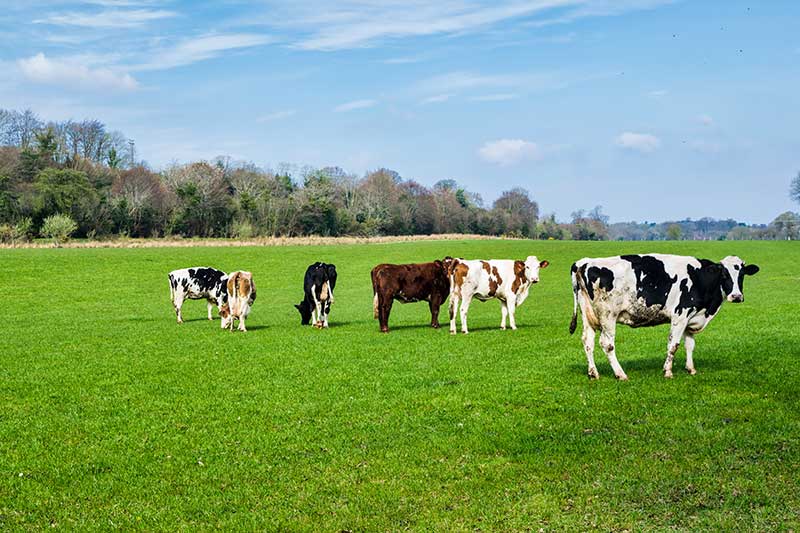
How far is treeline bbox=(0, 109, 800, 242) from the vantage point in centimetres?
7325

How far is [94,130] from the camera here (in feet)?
379

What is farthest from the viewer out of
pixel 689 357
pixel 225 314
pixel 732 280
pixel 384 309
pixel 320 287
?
pixel 225 314

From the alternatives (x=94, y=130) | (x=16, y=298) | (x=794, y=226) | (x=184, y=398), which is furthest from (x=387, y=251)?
(x=794, y=226)

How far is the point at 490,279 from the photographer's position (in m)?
20.4

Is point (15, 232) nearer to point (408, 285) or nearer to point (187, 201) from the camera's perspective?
point (187, 201)

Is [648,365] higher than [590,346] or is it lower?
lower

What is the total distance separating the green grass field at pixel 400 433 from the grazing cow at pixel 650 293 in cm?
88

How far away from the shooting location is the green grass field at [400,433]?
6.93 metres

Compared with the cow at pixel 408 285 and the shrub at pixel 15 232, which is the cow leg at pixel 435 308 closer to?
the cow at pixel 408 285

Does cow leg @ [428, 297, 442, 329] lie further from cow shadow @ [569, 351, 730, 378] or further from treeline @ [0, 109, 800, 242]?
treeline @ [0, 109, 800, 242]

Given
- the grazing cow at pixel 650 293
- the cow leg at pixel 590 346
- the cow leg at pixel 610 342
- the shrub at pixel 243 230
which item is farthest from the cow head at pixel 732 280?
the shrub at pixel 243 230

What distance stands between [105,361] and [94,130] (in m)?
111

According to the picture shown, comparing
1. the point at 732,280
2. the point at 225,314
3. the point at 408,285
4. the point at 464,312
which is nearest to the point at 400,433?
the point at 732,280

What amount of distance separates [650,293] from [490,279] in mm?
8650
